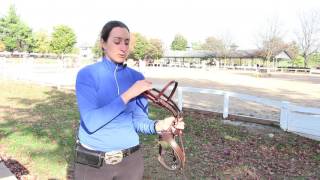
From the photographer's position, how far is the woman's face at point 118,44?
2.50 m

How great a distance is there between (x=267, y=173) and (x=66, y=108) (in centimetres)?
792

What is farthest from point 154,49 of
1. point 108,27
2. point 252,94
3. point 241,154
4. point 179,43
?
point 108,27

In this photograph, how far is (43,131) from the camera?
902cm

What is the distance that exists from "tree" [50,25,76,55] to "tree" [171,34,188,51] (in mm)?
69743

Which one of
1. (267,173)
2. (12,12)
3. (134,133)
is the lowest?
(267,173)

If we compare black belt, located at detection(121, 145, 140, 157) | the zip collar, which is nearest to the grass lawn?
black belt, located at detection(121, 145, 140, 157)

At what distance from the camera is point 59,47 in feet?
295

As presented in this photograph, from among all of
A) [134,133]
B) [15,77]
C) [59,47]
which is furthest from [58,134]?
[59,47]

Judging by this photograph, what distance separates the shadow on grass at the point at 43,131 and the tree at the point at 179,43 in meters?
144

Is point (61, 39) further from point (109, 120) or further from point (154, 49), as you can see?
point (109, 120)

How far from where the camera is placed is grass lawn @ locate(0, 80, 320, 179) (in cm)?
627

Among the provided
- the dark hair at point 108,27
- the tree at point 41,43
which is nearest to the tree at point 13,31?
the tree at point 41,43

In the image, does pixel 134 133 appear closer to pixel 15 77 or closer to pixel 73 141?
pixel 73 141

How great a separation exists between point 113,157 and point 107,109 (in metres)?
0.37
